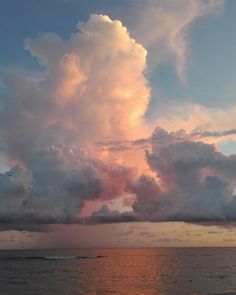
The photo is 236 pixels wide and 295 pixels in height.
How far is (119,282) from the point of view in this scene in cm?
10175

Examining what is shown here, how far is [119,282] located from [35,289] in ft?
70.5

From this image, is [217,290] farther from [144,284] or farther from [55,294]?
[55,294]

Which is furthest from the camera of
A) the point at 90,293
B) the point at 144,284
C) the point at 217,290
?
the point at 144,284

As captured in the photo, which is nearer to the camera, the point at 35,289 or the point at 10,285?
the point at 35,289

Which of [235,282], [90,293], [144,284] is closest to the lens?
[90,293]

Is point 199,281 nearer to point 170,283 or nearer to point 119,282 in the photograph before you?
point 170,283

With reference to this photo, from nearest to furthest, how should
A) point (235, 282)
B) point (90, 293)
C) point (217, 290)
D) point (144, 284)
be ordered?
point (90, 293), point (217, 290), point (144, 284), point (235, 282)

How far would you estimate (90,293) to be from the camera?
81.4 m

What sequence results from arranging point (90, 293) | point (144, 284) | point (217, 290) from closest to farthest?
point (90, 293) → point (217, 290) → point (144, 284)

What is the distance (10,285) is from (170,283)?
38.5 metres

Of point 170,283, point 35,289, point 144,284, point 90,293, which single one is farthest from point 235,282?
point 35,289

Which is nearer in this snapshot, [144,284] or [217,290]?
[217,290]

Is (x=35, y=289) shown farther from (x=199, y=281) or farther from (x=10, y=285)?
(x=199, y=281)

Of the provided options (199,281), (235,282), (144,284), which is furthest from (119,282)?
(235,282)
